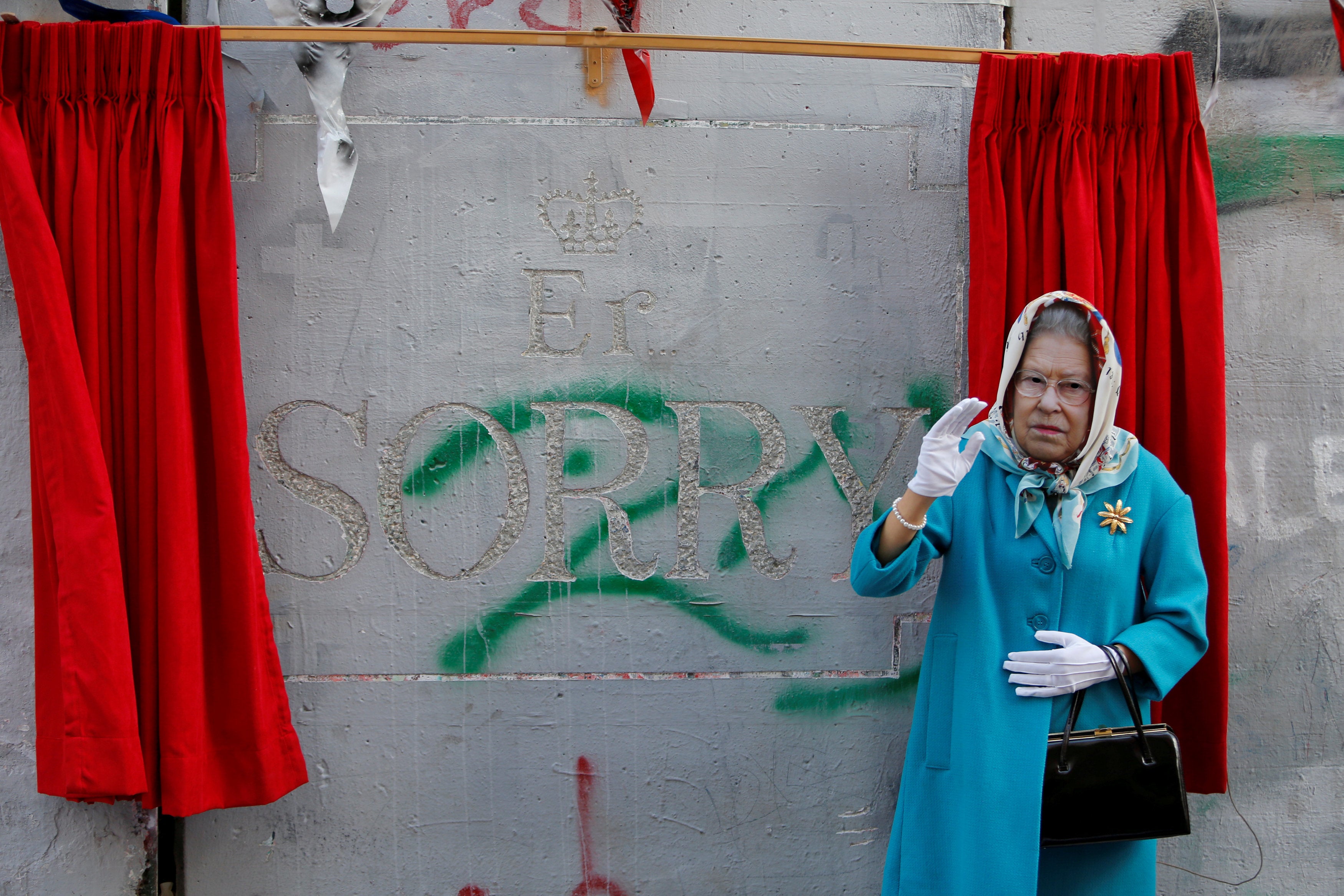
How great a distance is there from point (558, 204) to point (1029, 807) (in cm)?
200

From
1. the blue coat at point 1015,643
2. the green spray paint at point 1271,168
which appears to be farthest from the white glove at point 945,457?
the green spray paint at point 1271,168

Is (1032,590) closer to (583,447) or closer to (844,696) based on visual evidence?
(844,696)

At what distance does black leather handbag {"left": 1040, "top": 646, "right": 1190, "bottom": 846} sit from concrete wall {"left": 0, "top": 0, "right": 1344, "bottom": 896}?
0.88m

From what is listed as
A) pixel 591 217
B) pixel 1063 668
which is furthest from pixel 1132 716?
pixel 591 217

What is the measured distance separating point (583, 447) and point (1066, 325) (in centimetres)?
136

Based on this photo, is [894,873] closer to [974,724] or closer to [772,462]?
[974,724]

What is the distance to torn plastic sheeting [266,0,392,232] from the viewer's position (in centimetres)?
255

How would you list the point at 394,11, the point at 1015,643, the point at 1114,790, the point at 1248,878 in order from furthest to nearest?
the point at 1248,878 < the point at 394,11 < the point at 1015,643 < the point at 1114,790

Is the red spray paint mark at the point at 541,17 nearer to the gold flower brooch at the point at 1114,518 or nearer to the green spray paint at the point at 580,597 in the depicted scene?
the green spray paint at the point at 580,597

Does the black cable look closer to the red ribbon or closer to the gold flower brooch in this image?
the gold flower brooch

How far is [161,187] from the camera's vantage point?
7.78ft

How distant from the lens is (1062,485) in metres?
2.00

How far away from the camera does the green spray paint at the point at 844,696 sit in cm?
276

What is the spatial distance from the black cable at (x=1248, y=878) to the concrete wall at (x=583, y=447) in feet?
0.09
